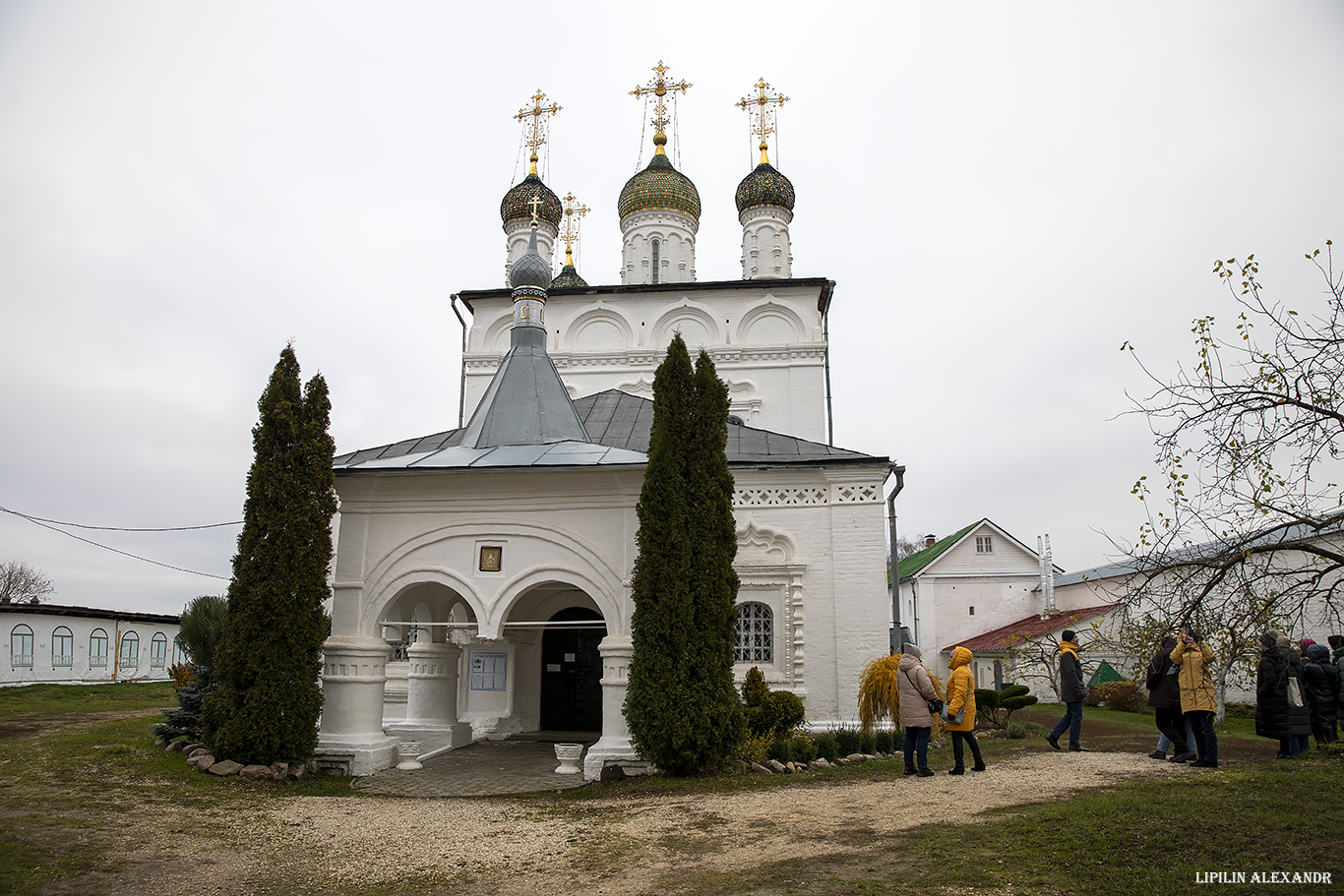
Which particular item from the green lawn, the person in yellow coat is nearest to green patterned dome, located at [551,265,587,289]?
the green lawn

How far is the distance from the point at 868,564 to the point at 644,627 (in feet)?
17.1

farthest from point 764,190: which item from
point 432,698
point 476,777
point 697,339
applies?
point 476,777

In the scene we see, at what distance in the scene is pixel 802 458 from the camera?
12641 mm

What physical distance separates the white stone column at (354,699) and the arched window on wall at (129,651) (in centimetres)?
1660

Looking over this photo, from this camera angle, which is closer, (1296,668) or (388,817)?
(388,817)

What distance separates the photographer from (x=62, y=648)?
63.8 ft

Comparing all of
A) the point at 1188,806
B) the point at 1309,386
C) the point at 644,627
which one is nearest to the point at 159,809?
the point at 644,627

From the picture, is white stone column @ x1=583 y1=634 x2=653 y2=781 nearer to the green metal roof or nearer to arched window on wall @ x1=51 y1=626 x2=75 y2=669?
arched window on wall @ x1=51 y1=626 x2=75 y2=669

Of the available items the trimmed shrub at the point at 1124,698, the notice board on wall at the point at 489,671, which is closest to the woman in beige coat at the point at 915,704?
the notice board on wall at the point at 489,671

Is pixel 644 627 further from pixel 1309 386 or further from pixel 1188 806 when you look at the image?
pixel 1309 386

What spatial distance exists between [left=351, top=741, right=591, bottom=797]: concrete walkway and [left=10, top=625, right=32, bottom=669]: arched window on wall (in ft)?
45.3

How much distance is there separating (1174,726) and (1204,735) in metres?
0.56

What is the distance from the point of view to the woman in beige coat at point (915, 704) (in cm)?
732

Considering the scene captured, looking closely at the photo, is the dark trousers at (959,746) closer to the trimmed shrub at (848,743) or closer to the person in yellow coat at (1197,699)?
the person in yellow coat at (1197,699)
